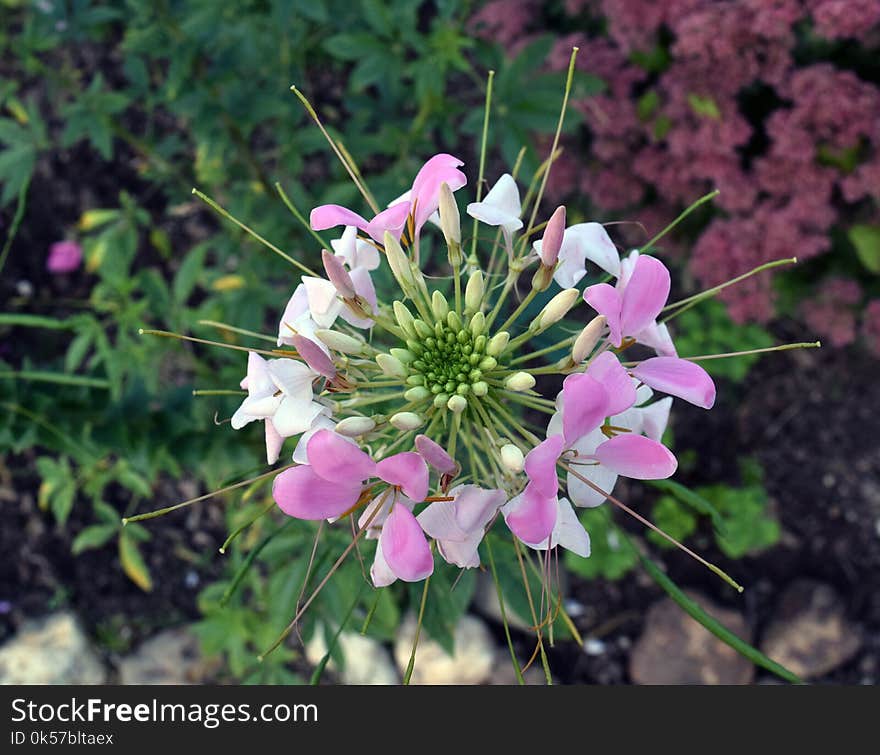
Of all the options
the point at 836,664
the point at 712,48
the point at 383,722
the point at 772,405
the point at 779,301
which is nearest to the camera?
the point at 383,722

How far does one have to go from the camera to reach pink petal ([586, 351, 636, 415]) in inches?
41.1

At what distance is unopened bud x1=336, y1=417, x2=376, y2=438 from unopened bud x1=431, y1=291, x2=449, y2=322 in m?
0.24

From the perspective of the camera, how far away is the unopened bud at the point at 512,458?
113cm

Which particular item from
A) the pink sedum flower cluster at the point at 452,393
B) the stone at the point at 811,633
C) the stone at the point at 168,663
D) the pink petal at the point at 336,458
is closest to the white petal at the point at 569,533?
the pink sedum flower cluster at the point at 452,393

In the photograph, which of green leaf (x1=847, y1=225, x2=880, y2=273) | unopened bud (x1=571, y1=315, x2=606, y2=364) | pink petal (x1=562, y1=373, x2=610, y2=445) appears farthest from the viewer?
green leaf (x1=847, y1=225, x2=880, y2=273)

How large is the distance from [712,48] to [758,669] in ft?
8.03

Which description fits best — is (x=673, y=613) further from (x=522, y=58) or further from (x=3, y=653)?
(x=3, y=653)

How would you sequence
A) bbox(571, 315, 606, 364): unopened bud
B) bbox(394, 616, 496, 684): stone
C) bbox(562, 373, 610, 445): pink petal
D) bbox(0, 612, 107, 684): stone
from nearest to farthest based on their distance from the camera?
bbox(562, 373, 610, 445): pink petal → bbox(571, 315, 606, 364): unopened bud → bbox(394, 616, 496, 684): stone → bbox(0, 612, 107, 684): stone

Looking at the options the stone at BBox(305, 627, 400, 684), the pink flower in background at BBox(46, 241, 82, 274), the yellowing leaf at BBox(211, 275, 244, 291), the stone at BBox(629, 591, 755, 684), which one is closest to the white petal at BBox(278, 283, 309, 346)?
the yellowing leaf at BBox(211, 275, 244, 291)

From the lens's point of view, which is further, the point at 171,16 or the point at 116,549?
the point at 116,549

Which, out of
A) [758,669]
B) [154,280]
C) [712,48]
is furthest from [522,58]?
[758,669]

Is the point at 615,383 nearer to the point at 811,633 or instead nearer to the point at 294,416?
the point at 294,416

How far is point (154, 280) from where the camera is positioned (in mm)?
2537

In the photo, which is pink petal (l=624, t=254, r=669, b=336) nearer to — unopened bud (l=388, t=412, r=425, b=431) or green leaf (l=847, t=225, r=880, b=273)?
unopened bud (l=388, t=412, r=425, b=431)
